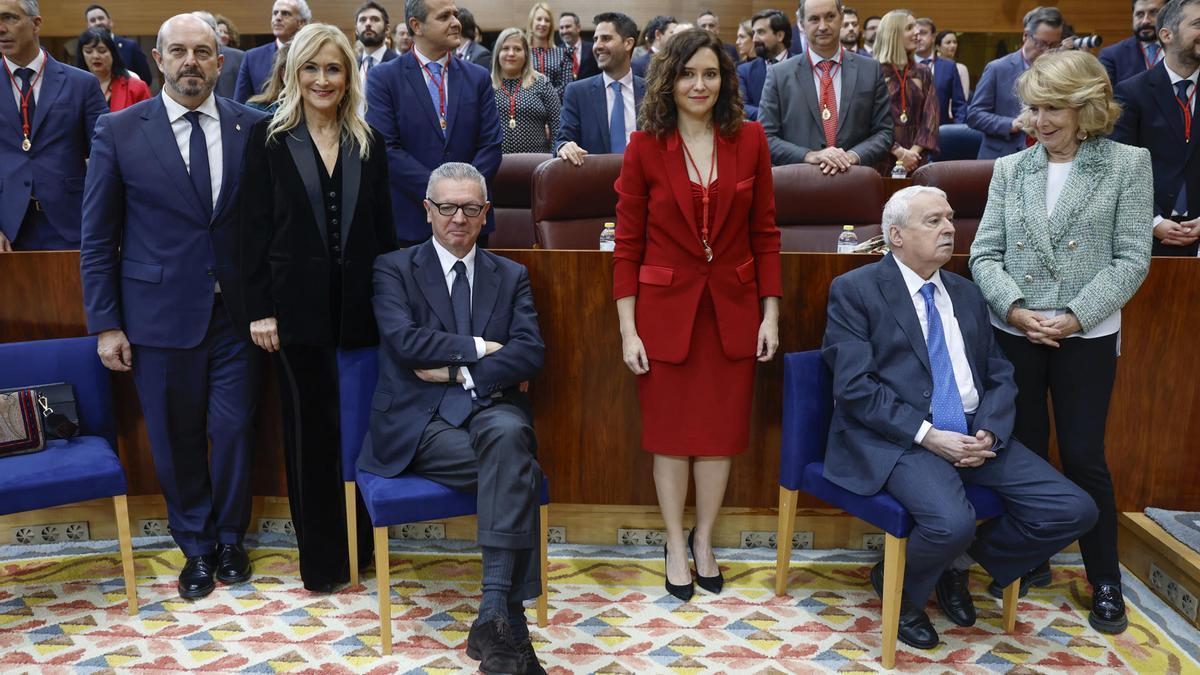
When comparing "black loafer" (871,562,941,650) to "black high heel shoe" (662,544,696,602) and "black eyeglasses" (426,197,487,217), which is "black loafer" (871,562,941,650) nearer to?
"black high heel shoe" (662,544,696,602)

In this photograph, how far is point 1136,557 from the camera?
9.91ft

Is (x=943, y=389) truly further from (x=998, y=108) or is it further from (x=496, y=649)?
(x=998, y=108)

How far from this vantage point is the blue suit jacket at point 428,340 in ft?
8.49

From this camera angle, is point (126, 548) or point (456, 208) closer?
point (456, 208)

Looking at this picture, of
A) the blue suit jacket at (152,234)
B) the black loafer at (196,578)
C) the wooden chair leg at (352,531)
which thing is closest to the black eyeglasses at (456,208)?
the blue suit jacket at (152,234)

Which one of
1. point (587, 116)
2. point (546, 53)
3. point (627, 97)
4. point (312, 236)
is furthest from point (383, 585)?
point (546, 53)

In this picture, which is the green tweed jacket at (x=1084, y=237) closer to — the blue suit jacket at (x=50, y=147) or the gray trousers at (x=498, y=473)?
the gray trousers at (x=498, y=473)

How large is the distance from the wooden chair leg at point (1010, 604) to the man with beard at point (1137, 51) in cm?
283

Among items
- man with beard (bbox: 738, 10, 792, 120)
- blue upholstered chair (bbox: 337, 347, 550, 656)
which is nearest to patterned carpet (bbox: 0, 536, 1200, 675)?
blue upholstered chair (bbox: 337, 347, 550, 656)

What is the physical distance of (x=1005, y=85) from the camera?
16.7 ft

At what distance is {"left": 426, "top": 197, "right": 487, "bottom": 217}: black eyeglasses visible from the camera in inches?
103

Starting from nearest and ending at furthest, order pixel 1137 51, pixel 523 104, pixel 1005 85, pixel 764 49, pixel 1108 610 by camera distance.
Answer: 1. pixel 1108 610
2. pixel 1137 51
3. pixel 523 104
4. pixel 1005 85
5. pixel 764 49

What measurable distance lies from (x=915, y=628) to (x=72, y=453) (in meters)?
2.41

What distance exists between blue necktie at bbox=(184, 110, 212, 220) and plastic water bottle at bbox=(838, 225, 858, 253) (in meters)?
1.99
